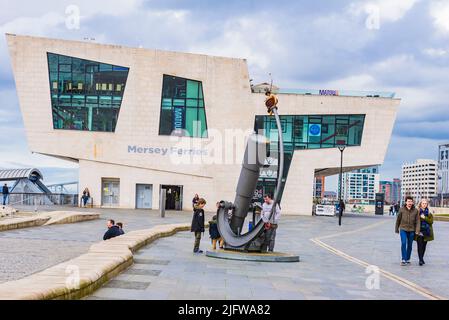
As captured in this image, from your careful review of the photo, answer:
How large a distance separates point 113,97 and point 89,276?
41.2 meters

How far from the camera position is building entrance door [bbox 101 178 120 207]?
1986 inches

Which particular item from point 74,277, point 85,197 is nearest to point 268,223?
point 74,277

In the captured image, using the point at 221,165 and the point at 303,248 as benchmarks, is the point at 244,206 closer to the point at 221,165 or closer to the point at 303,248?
the point at 303,248

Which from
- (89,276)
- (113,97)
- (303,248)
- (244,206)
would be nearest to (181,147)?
(113,97)

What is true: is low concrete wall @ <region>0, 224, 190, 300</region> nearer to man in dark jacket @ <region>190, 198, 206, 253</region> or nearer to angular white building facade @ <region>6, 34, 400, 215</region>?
man in dark jacket @ <region>190, 198, 206, 253</region>

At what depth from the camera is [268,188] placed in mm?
51844

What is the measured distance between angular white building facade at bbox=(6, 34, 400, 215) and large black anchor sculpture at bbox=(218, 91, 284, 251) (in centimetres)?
3243

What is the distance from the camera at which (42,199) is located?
51469 millimetres

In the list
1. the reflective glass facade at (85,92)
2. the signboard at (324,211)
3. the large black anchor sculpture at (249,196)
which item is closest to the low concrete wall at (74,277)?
the large black anchor sculpture at (249,196)

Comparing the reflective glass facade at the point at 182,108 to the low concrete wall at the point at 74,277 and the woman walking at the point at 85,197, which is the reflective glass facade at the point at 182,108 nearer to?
the woman walking at the point at 85,197

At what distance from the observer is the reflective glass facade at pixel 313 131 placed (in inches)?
2015

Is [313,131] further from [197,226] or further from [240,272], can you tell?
[240,272]

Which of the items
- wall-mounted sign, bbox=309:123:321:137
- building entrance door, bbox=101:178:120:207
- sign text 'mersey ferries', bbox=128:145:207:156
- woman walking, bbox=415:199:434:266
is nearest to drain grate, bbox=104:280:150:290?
woman walking, bbox=415:199:434:266

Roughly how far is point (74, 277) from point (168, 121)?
41.3 meters
